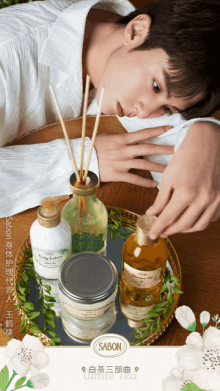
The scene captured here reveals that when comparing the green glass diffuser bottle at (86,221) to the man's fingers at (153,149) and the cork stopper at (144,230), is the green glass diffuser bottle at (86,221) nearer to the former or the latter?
the cork stopper at (144,230)

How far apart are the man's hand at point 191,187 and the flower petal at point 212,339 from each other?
135 millimetres

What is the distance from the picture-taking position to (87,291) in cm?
39

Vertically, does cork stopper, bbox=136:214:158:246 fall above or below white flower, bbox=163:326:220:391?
above

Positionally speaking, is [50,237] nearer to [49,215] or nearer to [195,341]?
[49,215]

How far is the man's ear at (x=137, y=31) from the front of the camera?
2.24 feet

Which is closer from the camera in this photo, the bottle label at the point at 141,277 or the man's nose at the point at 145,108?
the bottle label at the point at 141,277

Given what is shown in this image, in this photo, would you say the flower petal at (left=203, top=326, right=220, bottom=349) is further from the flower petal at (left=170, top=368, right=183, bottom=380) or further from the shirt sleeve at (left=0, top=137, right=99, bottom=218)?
the shirt sleeve at (left=0, top=137, right=99, bottom=218)

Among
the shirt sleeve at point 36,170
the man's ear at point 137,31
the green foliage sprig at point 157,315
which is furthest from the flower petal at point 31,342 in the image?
the man's ear at point 137,31

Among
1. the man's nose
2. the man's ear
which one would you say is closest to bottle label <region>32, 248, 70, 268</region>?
the man's nose

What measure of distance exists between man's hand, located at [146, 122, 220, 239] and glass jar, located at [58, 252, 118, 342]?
0.32ft

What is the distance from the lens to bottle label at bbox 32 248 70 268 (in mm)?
437

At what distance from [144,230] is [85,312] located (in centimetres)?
12

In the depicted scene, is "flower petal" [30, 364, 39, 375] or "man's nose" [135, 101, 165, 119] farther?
"man's nose" [135, 101, 165, 119]

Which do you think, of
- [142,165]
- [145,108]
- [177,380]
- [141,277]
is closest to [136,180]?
[142,165]
